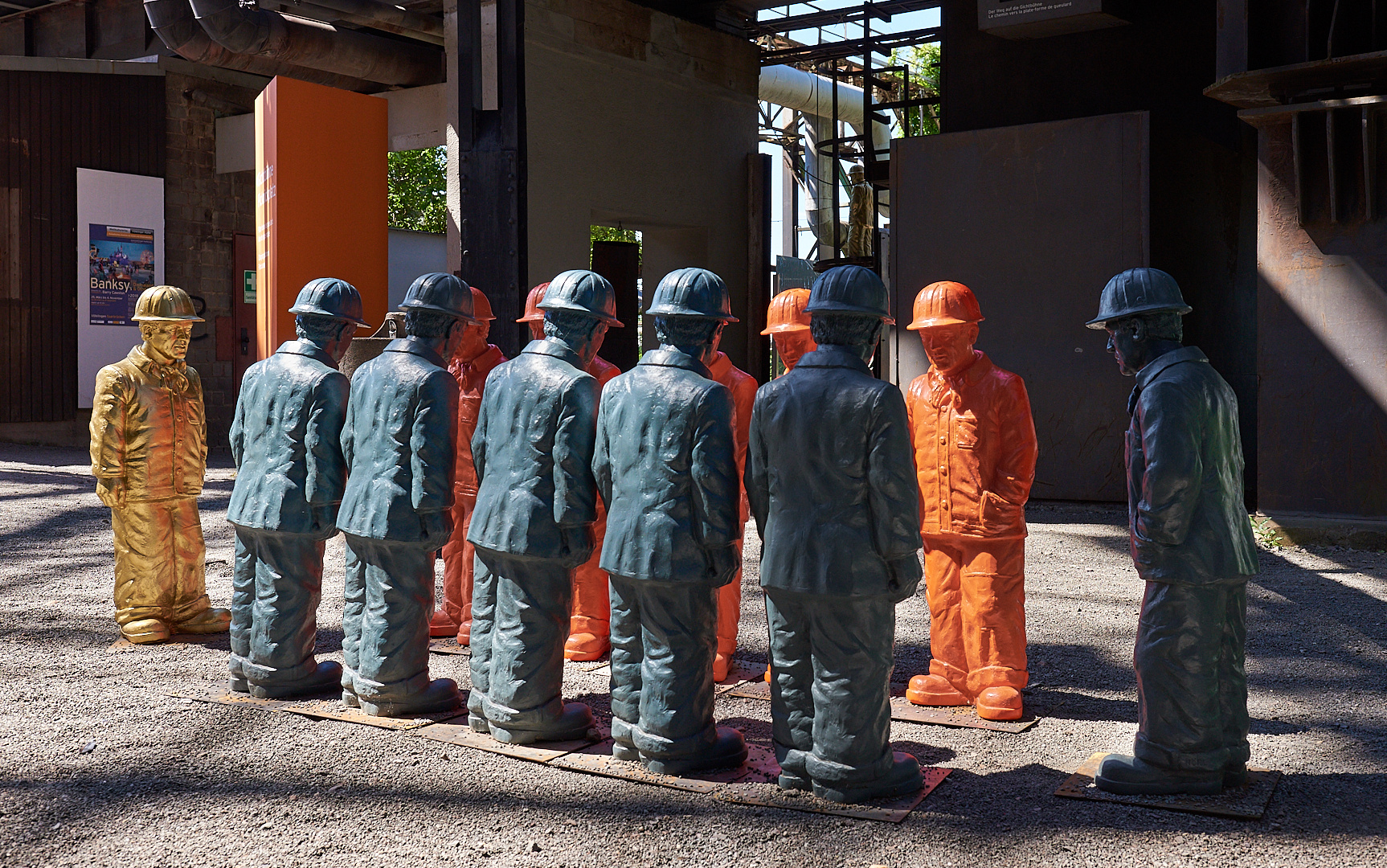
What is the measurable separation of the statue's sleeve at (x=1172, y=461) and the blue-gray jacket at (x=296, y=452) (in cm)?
344

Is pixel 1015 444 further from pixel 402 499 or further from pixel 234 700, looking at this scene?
pixel 234 700

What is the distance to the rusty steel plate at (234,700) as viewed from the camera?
541 centimetres

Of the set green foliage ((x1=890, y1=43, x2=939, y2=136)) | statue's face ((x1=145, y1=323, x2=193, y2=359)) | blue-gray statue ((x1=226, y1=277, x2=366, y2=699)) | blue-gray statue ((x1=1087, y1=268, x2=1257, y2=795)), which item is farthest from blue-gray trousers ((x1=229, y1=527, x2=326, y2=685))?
green foliage ((x1=890, y1=43, x2=939, y2=136))

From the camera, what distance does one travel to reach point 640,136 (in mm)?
13914

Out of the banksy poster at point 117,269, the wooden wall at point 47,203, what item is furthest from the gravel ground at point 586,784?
the banksy poster at point 117,269

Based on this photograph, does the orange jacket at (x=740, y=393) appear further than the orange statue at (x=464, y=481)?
No

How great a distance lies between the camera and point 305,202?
41.8 ft

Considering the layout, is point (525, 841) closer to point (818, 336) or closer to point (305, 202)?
point (818, 336)

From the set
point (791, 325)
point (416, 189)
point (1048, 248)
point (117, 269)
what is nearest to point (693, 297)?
point (791, 325)

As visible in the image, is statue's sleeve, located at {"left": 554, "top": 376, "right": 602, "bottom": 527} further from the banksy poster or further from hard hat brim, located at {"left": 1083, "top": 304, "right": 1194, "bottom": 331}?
the banksy poster

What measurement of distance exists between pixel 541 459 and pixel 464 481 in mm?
2030

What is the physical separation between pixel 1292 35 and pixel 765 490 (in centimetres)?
750

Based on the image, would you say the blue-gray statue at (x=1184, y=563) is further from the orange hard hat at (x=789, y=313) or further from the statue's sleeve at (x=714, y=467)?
the orange hard hat at (x=789, y=313)

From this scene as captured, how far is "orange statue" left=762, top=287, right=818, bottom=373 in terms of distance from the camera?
5828mm
